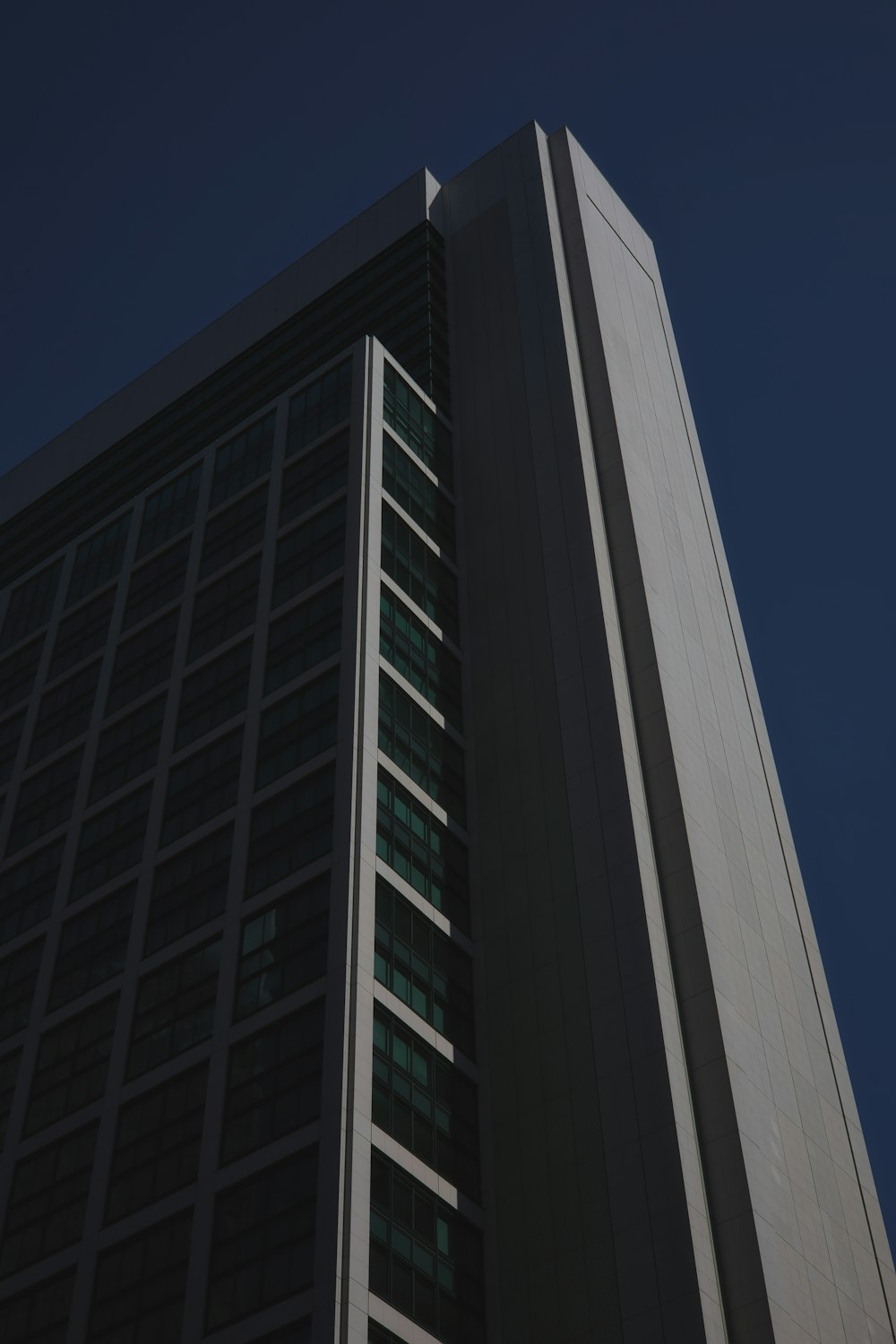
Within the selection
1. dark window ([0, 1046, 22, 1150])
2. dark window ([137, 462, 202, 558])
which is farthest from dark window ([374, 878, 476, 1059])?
dark window ([137, 462, 202, 558])

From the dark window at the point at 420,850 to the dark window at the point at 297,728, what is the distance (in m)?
3.25

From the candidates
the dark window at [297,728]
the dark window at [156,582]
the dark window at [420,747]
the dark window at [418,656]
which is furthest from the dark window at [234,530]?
the dark window at [420,747]

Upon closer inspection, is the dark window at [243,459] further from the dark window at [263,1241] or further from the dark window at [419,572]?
the dark window at [263,1241]

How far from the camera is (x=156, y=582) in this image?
82.1 meters

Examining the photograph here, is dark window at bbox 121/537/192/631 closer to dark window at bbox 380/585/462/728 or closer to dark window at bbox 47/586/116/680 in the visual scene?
dark window at bbox 47/586/116/680

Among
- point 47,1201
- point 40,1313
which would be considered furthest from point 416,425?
point 40,1313

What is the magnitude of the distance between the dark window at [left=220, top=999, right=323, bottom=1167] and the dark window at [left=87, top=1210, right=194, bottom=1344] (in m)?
3.09

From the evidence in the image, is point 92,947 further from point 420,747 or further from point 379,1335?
point 379,1335

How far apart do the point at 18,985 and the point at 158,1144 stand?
14847 mm

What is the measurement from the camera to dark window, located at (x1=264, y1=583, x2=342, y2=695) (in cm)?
6788

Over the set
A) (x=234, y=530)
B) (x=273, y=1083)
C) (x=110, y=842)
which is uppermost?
(x=234, y=530)

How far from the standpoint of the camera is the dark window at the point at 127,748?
72.1 m

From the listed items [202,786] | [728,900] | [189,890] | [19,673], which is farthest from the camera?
[19,673]

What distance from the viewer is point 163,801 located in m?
68.3
